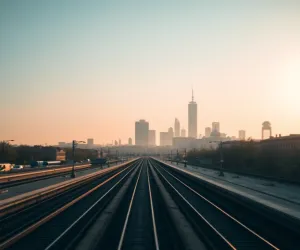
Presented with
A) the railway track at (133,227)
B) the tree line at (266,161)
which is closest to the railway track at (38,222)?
the railway track at (133,227)

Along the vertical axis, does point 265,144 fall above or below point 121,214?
above

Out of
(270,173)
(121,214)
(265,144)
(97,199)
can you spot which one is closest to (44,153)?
(265,144)

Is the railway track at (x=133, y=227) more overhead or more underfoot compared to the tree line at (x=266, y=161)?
more underfoot

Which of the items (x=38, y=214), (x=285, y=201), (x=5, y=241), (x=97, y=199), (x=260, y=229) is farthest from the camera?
(x=97, y=199)

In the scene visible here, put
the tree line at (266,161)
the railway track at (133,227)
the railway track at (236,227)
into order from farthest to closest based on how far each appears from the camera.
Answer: the tree line at (266,161), the railway track at (236,227), the railway track at (133,227)

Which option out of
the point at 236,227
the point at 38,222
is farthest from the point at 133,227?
the point at 236,227

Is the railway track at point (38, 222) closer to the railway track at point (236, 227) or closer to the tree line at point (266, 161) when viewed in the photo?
the railway track at point (236, 227)

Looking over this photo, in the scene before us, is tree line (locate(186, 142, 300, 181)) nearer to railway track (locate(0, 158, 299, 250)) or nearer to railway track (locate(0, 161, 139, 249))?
railway track (locate(0, 158, 299, 250))

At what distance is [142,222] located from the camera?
77.3 feet

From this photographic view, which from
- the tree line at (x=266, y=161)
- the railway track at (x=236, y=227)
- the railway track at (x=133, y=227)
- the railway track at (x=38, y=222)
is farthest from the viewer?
the tree line at (x=266, y=161)

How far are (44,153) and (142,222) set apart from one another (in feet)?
423

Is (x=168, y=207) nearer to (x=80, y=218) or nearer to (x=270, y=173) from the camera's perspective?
(x=80, y=218)

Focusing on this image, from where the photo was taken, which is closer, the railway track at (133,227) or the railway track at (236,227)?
the railway track at (133,227)

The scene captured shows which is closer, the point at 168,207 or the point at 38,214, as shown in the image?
the point at 38,214
